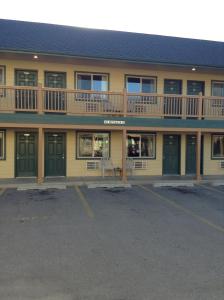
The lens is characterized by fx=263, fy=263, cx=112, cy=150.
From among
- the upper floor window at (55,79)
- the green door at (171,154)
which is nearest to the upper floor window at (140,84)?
the green door at (171,154)

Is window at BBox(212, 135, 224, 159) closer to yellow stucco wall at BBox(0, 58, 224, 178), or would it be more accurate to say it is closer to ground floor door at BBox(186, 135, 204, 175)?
yellow stucco wall at BBox(0, 58, 224, 178)

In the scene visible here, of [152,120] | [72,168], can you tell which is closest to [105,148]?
[72,168]

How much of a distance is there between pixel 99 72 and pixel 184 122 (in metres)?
5.08

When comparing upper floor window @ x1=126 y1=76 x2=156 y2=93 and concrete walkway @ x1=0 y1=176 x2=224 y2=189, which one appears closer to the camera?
concrete walkway @ x1=0 y1=176 x2=224 y2=189

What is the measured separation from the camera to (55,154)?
13.5 metres

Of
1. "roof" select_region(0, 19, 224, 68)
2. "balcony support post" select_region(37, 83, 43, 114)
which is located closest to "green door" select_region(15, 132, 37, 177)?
"balcony support post" select_region(37, 83, 43, 114)

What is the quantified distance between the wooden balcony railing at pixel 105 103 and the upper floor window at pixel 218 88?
51.6 inches

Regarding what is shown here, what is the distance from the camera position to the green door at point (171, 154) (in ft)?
48.7

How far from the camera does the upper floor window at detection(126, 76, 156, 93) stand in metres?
14.3

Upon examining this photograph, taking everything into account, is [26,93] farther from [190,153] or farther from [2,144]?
[190,153]

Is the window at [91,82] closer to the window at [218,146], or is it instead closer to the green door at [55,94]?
the green door at [55,94]

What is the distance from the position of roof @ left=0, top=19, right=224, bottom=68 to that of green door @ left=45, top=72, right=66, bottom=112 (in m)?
1.42

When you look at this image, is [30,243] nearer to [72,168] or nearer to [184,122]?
[72,168]

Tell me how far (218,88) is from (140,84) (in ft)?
15.7
